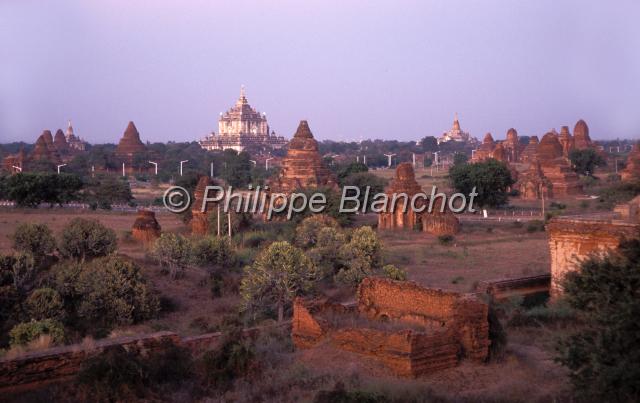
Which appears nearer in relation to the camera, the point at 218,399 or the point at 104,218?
the point at 218,399

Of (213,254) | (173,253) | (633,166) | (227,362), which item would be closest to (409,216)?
(213,254)

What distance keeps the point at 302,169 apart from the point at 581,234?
28893 mm

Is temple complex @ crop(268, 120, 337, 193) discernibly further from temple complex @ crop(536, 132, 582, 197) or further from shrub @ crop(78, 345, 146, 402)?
shrub @ crop(78, 345, 146, 402)

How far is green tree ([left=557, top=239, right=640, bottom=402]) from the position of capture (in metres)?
7.51

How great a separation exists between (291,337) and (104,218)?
91.0 ft

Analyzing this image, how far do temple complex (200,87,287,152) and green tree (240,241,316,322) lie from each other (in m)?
110

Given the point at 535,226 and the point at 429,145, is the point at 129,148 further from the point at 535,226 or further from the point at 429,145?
the point at 429,145

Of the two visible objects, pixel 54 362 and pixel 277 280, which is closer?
pixel 54 362

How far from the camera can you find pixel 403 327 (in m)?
11.4

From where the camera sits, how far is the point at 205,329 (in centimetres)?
1645

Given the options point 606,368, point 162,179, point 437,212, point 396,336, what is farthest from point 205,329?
point 162,179

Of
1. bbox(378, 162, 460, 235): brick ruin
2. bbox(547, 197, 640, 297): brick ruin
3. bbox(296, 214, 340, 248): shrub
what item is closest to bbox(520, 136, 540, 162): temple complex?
bbox(378, 162, 460, 235): brick ruin

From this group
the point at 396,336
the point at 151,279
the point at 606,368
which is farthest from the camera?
the point at 151,279

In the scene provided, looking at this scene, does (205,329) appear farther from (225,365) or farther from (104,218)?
(104,218)
